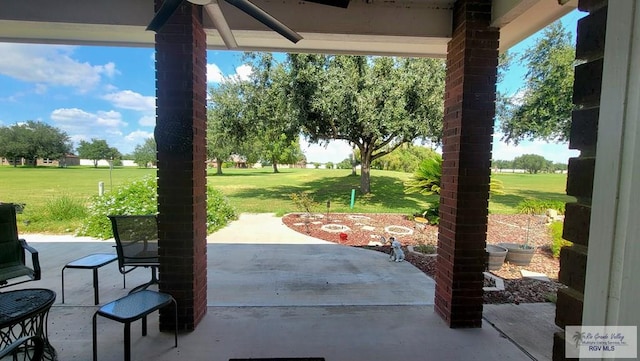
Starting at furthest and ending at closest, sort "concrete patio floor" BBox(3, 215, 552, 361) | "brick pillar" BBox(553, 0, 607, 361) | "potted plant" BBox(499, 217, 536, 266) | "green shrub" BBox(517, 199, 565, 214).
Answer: "green shrub" BBox(517, 199, 565, 214)
"potted plant" BBox(499, 217, 536, 266)
"concrete patio floor" BBox(3, 215, 552, 361)
"brick pillar" BBox(553, 0, 607, 361)

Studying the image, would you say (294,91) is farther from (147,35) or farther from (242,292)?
(242,292)

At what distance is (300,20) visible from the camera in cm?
295

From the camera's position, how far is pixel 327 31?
9.81ft

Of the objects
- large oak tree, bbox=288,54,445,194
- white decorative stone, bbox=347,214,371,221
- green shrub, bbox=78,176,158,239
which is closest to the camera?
green shrub, bbox=78,176,158,239

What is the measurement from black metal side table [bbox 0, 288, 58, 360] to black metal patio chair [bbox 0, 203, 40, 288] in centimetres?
67

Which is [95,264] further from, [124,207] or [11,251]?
[124,207]

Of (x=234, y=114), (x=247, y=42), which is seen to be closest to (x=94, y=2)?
(x=247, y=42)

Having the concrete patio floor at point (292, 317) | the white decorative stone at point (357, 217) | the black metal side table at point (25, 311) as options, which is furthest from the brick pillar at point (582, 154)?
the white decorative stone at point (357, 217)

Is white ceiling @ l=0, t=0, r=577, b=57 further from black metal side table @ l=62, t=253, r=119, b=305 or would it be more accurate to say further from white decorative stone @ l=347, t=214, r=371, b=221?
white decorative stone @ l=347, t=214, r=371, b=221

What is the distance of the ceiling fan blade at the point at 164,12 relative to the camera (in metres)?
1.91

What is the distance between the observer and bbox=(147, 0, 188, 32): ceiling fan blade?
1.91 metres

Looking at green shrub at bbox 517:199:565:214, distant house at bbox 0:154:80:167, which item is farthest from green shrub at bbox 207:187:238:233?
distant house at bbox 0:154:80:167

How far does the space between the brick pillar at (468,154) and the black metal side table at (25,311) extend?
3.30 meters

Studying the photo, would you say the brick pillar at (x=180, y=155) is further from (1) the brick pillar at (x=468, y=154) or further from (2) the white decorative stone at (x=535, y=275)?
(2) the white decorative stone at (x=535, y=275)
